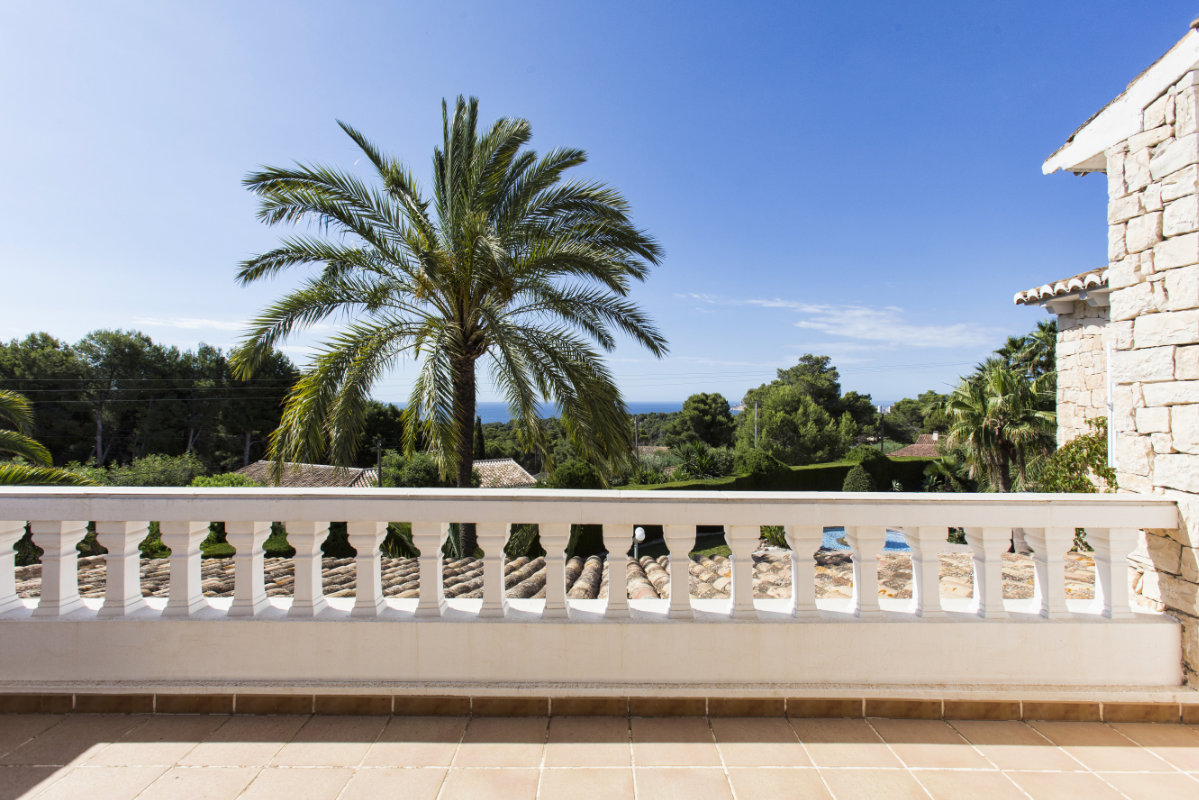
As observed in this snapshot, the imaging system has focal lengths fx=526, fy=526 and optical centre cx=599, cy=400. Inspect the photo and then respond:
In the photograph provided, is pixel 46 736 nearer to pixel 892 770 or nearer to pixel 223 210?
pixel 892 770

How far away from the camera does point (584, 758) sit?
1729mm

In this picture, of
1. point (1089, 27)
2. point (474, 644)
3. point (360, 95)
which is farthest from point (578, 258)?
point (1089, 27)

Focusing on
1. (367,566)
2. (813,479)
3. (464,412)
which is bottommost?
(813,479)

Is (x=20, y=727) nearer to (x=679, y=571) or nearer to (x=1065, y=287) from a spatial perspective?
(x=679, y=571)

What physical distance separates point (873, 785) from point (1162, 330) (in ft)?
6.71

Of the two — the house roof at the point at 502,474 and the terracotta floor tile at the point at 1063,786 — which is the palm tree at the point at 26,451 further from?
the house roof at the point at 502,474

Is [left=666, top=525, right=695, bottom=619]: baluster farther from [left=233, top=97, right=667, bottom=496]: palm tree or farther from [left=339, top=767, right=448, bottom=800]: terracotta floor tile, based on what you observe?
[left=233, top=97, right=667, bottom=496]: palm tree

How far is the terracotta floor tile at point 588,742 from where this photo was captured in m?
1.72

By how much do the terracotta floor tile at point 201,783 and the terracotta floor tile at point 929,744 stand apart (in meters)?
2.11

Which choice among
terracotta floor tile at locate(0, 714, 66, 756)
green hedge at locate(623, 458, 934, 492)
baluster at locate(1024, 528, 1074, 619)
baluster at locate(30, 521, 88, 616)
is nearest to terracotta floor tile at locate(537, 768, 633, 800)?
baluster at locate(1024, 528, 1074, 619)

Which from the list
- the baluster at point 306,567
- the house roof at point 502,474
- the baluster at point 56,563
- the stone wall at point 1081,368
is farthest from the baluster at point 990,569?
the house roof at point 502,474

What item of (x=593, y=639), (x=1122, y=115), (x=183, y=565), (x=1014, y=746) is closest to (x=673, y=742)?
(x=593, y=639)

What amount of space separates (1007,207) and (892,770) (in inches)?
659

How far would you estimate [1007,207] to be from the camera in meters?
13.8
